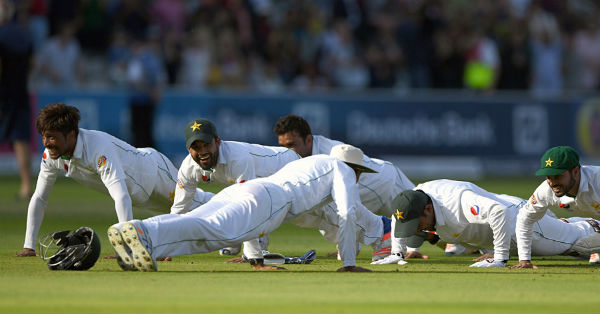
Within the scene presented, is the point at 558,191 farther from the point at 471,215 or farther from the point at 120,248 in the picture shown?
the point at 120,248

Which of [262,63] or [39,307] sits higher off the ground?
[262,63]

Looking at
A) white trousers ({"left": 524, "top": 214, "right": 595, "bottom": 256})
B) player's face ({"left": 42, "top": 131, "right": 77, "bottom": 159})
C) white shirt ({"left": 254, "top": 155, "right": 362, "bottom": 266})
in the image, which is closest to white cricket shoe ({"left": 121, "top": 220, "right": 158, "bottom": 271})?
white shirt ({"left": 254, "top": 155, "right": 362, "bottom": 266})

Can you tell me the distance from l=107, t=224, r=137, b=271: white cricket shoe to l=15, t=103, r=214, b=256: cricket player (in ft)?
3.47

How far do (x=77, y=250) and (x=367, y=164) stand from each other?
363 centimetres

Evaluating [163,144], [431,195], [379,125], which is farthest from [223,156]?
[379,125]

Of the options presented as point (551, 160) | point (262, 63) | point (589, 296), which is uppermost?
point (262, 63)

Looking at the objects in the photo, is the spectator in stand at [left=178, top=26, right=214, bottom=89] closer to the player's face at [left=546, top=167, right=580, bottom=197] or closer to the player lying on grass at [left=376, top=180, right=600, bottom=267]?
the player lying on grass at [left=376, top=180, right=600, bottom=267]

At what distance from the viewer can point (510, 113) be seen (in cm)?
2538

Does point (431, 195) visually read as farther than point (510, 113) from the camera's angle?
No

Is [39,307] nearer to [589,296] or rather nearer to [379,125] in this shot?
[589,296]

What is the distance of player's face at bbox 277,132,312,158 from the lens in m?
11.3

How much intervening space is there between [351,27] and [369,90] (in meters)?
2.27

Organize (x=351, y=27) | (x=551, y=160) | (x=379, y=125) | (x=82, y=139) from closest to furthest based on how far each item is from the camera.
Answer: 1. (x=551, y=160)
2. (x=82, y=139)
3. (x=379, y=125)
4. (x=351, y=27)

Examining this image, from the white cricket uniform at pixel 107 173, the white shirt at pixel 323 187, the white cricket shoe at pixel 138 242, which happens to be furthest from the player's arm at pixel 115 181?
the white shirt at pixel 323 187
